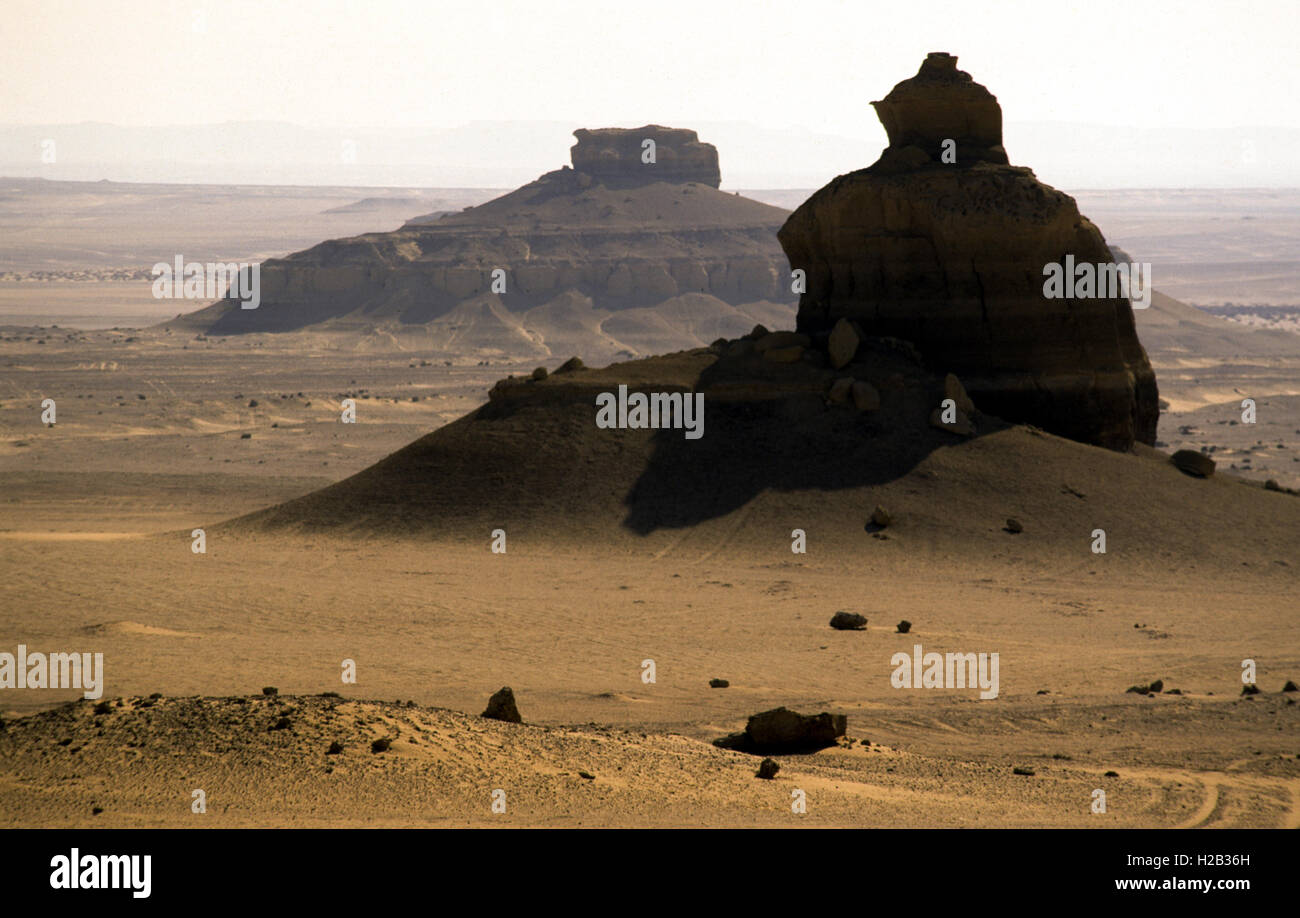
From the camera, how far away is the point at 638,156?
10806 centimetres

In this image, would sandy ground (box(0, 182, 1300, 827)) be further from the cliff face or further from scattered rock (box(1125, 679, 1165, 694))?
the cliff face

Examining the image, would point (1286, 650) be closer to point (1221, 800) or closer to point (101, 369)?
point (1221, 800)

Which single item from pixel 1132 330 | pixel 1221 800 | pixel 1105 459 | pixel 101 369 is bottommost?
A: pixel 1221 800

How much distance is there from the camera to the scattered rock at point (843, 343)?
2717 centimetres

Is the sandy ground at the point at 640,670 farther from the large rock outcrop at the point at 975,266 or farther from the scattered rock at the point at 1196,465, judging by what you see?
the large rock outcrop at the point at 975,266

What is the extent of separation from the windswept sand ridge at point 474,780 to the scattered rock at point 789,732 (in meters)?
0.34

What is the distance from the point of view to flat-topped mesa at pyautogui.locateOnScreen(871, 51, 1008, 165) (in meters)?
28.4

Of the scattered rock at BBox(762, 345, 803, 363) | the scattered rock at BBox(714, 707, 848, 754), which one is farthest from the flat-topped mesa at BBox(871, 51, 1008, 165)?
the scattered rock at BBox(714, 707, 848, 754)

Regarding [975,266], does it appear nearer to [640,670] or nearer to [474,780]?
[640,670]

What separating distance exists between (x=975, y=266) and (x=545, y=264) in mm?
69217

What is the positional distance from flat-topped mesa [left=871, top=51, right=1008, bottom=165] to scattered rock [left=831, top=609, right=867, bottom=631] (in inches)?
485
